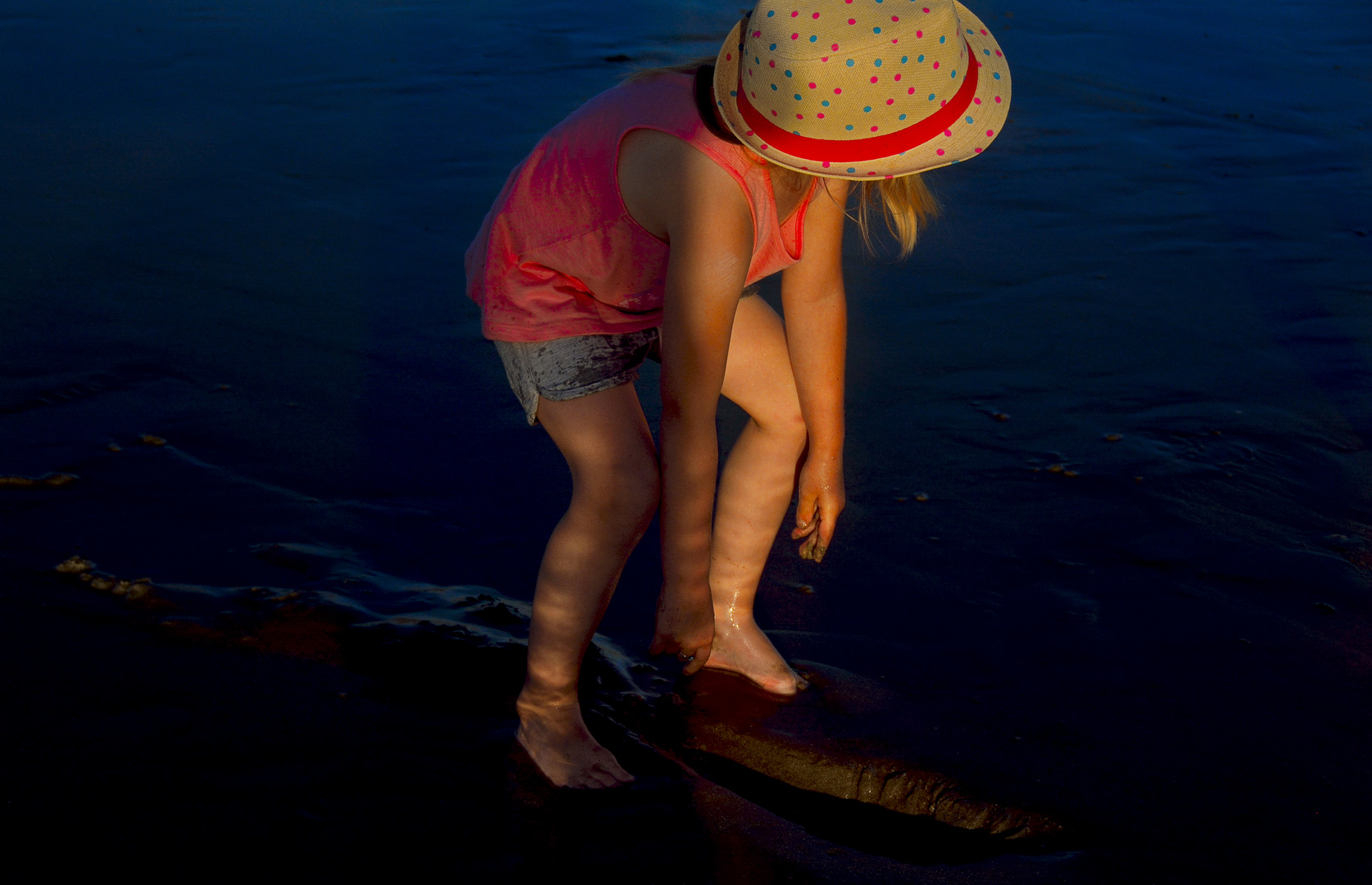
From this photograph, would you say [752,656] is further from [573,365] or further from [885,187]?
[885,187]

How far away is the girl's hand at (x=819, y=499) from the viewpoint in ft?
7.80

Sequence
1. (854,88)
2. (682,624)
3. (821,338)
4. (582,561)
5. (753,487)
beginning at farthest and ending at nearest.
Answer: (753,487) → (821,338) → (582,561) → (682,624) → (854,88)

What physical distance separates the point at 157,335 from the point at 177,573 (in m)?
1.35

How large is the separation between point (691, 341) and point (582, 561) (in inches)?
19.6

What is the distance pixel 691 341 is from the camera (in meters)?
1.80

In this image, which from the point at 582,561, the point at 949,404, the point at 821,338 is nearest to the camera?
the point at 582,561

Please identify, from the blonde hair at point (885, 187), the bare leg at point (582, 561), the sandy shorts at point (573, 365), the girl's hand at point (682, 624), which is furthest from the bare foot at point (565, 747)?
the blonde hair at point (885, 187)

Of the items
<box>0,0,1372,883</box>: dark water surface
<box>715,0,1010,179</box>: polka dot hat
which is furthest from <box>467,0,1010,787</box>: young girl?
<box>0,0,1372,883</box>: dark water surface

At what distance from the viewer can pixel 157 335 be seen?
369cm

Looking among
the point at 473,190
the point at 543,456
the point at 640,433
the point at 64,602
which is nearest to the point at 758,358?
the point at 640,433

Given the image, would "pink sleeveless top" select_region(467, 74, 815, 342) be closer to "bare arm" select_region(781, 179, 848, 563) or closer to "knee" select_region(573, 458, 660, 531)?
"bare arm" select_region(781, 179, 848, 563)

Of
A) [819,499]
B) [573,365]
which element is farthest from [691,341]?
[819,499]

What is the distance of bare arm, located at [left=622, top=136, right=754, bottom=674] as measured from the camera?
5.84 ft

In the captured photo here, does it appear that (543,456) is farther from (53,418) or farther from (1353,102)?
(1353,102)
